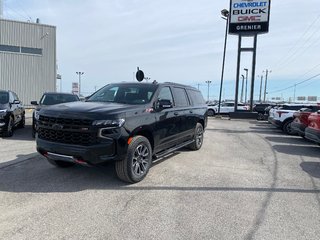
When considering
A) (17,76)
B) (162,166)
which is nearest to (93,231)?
(162,166)

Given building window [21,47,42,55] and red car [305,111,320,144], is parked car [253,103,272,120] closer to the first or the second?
red car [305,111,320,144]

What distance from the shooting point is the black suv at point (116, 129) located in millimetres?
5055

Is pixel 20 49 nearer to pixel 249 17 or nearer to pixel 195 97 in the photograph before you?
pixel 249 17

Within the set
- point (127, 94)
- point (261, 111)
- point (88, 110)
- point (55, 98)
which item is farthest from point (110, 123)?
point (261, 111)

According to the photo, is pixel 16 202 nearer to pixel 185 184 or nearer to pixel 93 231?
pixel 93 231

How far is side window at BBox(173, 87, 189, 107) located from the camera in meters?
7.42

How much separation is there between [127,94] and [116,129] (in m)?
1.62

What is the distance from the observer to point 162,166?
6914 mm

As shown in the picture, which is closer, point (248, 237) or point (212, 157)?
point (248, 237)

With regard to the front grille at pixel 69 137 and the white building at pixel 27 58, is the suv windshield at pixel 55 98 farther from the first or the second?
the white building at pixel 27 58

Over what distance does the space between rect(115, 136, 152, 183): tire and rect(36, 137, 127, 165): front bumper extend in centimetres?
16

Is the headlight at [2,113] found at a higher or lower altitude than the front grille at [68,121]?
lower

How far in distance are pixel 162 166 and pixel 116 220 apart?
2.95m

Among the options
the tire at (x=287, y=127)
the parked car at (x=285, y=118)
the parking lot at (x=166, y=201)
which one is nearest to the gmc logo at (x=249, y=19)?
the parked car at (x=285, y=118)
